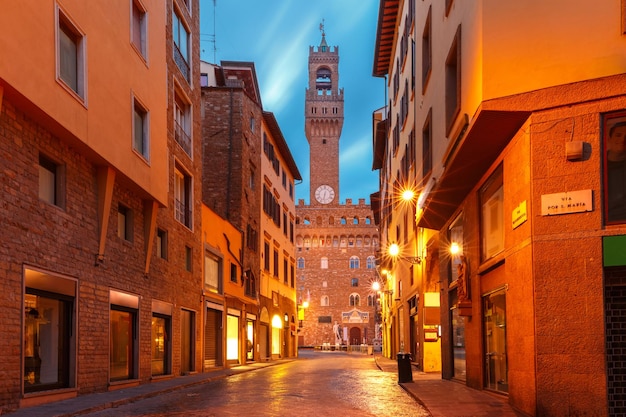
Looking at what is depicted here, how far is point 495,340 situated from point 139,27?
12.0 meters

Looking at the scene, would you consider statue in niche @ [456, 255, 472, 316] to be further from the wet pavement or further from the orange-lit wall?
the orange-lit wall

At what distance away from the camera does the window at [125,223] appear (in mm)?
17438

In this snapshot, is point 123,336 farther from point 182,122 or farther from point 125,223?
point 182,122

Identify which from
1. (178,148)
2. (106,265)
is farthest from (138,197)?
(178,148)

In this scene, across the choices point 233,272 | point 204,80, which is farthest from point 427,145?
point 204,80

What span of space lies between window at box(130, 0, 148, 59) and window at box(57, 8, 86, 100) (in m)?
3.62

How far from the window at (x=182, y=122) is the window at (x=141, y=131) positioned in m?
4.42

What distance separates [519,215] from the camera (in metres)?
10.8

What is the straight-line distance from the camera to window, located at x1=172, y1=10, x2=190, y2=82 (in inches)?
894

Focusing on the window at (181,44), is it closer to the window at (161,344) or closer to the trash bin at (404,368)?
the window at (161,344)

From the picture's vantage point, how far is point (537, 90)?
1030cm

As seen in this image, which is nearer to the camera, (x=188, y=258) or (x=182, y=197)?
(x=182, y=197)

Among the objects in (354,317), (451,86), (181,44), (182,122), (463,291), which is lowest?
(354,317)

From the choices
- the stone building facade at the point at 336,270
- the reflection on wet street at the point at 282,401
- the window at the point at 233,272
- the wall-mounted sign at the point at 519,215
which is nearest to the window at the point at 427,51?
the wall-mounted sign at the point at 519,215
